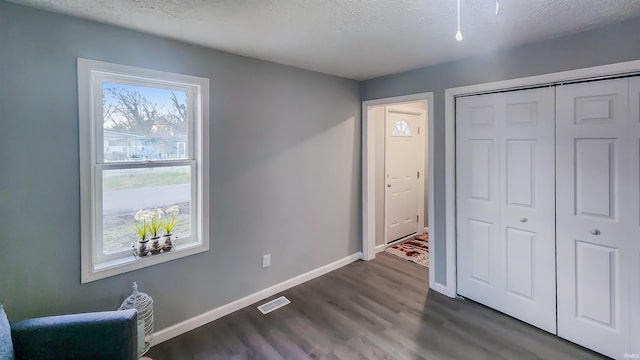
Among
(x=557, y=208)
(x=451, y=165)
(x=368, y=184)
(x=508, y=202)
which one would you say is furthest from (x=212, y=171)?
(x=557, y=208)

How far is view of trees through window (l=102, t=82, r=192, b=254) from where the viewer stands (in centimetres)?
218

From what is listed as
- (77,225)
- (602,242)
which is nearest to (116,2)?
(77,225)

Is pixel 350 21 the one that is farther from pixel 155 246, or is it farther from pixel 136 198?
pixel 155 246

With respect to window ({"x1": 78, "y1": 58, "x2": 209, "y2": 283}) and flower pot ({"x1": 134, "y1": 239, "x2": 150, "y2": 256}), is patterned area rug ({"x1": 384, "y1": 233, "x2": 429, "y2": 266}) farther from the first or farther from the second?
flower pot ({"x1": 134, "y1": 239, "x2": 150, "y2": 256})

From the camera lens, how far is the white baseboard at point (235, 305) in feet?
7.88

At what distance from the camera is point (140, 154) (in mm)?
2311

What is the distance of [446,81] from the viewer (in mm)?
2984

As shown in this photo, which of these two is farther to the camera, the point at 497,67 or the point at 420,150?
the point at 420,150

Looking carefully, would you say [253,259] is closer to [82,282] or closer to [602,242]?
[82,282]

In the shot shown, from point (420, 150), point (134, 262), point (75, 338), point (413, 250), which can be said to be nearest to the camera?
point (75, 338)

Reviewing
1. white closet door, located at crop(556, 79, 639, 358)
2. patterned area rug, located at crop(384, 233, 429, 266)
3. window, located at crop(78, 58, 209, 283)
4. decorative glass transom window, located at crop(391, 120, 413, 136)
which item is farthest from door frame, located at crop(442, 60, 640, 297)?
window, located at crop(78, 58, 209, 283)

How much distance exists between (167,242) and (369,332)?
1772mm

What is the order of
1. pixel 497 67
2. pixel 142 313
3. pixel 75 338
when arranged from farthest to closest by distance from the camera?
1. pixel 497 67
2. pixel 142 313
3. pixel 75 338

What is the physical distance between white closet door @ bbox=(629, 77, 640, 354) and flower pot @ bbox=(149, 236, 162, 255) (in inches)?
132
